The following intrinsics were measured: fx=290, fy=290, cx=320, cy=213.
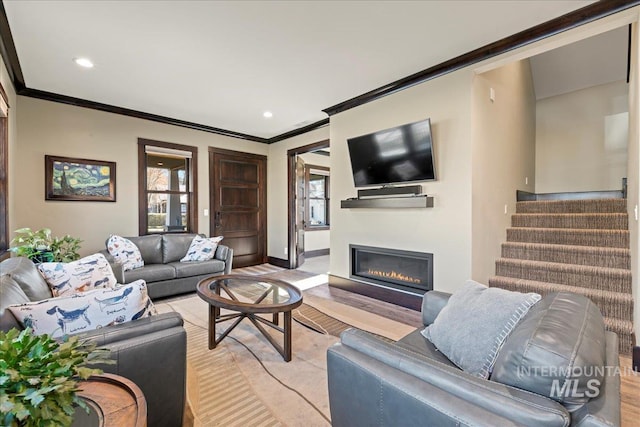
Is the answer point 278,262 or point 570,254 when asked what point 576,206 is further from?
point 278,262

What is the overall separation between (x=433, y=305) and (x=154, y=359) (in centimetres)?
160

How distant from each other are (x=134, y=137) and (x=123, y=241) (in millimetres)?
1731

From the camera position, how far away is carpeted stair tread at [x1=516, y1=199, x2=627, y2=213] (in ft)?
11.4

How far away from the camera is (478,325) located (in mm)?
1325

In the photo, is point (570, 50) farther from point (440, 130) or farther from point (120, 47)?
point (120, 47)

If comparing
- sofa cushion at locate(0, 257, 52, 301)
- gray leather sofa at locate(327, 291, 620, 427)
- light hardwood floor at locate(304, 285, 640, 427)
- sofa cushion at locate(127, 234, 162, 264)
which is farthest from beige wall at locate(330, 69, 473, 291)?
sofa cushion at locate(0, 257, 52, 301)

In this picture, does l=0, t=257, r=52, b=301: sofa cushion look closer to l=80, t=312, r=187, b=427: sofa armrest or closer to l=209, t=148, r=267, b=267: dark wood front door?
l=80, t=312, r=187, b=427: sofa armrest

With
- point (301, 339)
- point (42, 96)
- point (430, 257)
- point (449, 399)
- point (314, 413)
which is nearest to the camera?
point (449, 399)

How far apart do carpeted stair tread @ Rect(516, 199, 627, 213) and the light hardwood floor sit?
2.05 meters

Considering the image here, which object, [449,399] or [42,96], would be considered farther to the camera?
[42,96]

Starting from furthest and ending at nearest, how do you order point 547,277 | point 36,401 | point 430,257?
point 430,257
point 547,277
point 36,401

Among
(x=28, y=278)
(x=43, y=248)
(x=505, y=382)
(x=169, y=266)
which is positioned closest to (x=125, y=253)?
(x=169, y=266)

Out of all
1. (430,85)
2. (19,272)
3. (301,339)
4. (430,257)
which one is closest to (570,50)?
(430,85)

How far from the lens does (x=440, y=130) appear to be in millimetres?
3219
